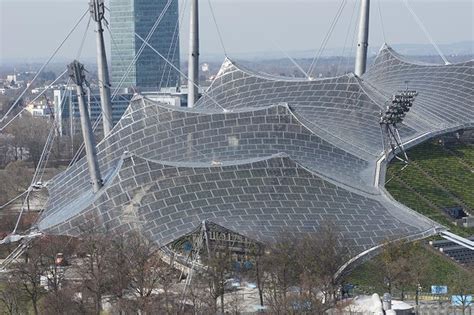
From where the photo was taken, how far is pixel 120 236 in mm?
40281

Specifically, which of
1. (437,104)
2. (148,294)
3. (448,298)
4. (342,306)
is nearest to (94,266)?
(148,294)

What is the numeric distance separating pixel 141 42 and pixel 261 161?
13795 cm

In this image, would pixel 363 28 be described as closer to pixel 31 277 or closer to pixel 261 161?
A: pixel 261 161

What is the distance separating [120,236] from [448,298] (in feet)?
40.7

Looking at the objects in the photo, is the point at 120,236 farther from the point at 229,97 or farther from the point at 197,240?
the point at 229,97

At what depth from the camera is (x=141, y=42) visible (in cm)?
17925

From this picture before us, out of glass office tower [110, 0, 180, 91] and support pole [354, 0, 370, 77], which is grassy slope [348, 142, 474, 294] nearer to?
support pole [354, 0, 370, 77]

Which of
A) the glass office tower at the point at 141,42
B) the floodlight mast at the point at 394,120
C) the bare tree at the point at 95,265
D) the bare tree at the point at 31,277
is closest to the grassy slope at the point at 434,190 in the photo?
the floodlight mast at the point at 394,120

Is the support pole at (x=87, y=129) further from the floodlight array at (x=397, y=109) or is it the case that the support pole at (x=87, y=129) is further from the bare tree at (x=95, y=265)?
the floodlight array at (x=397, y=109)

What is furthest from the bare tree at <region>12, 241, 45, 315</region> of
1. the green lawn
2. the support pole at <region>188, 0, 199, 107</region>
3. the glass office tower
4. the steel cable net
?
the glass office tower

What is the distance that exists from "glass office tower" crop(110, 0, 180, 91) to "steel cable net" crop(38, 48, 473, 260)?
105m

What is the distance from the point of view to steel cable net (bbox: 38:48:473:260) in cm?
4197

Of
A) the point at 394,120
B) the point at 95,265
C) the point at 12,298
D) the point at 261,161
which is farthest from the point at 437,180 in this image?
the point at 12,298

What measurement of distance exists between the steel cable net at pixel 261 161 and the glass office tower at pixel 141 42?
4135 inches
